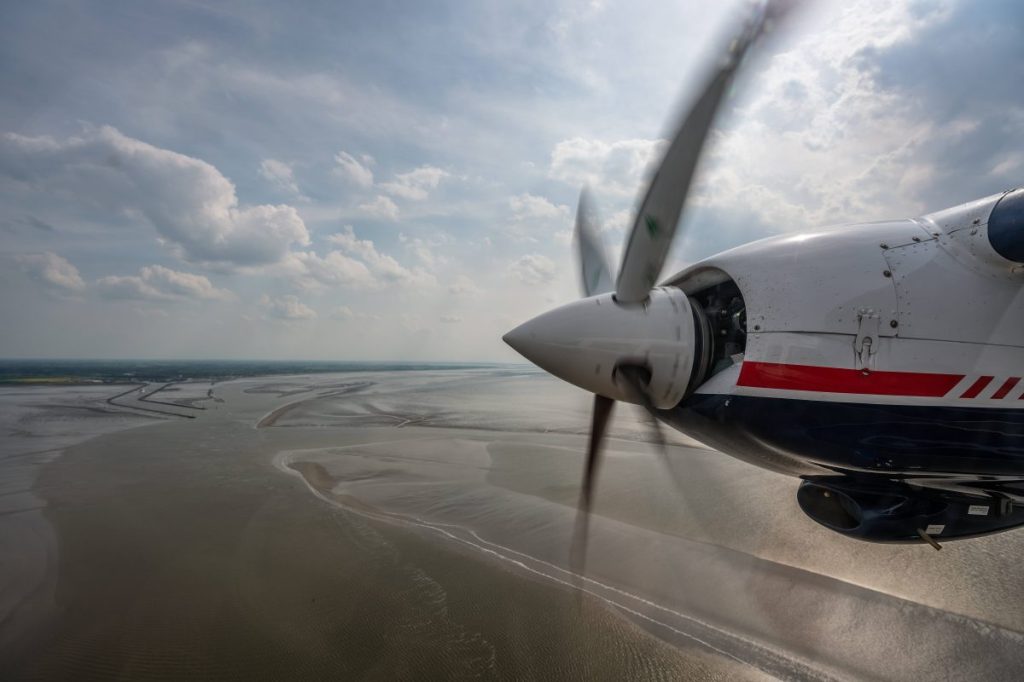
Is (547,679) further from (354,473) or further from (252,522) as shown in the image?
(354,473)

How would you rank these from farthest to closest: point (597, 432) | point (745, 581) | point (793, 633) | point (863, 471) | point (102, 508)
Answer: point (102, 508) → point (745, 581) → point (793, 633) → point (597, 432) → point (863, 471)

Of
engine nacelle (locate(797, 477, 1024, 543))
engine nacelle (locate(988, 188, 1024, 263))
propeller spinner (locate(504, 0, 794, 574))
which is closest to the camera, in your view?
engine nacelle (locate(988, 188, 1024, 263))

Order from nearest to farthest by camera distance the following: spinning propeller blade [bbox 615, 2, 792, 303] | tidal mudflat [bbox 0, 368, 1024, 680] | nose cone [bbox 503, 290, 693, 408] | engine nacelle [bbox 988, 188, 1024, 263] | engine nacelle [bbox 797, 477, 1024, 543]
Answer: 1. spinning propeller blade [bbox 615, 2, 792, 303]
2. engine nacelle [bbox 988, 188, 1024, 263]
3. nose cone [bbox 503, 290, 693, 408]
4. engine nacelle [bbox 797, 477, 1024, 543]
5. tidal mudflat [bbox 0, 368, 1024, 680]

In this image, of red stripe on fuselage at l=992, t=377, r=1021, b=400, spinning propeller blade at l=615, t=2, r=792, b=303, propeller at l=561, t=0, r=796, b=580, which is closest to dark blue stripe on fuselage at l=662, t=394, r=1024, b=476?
red stripe on fuselage at l=992, t=377, r=1021, b=400

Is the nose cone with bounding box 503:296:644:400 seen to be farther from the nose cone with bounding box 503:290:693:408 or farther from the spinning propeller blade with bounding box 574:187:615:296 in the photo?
the spinning propeller blade with bounding box 574:187:615:296

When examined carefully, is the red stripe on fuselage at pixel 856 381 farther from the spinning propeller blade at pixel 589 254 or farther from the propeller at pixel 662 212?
the spinning propeller blade at pixel 589 254

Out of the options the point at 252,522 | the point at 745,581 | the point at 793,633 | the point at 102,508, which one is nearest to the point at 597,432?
the point at 793,633

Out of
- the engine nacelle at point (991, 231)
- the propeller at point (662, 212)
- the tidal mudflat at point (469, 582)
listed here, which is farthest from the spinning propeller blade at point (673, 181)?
the tidal mudflat at point (469, 582)
